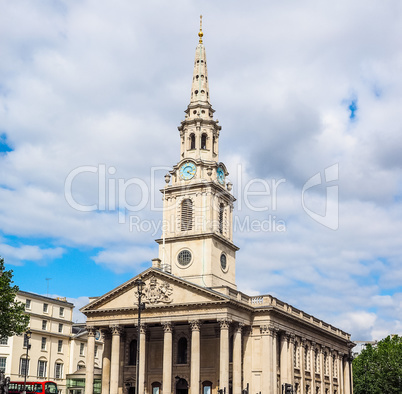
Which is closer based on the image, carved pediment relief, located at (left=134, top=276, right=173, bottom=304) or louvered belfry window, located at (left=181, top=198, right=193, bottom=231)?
carved pediment relief, located at (left=134, top=276, right=173, bottom=304)

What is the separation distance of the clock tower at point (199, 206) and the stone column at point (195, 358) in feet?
29.2

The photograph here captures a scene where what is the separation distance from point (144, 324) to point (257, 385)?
519 inches

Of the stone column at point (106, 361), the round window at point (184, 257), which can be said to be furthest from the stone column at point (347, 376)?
the stone column at point (106, 361)

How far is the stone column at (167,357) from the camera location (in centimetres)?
6188

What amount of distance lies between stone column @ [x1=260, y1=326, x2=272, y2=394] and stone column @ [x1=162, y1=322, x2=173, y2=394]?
9783mm

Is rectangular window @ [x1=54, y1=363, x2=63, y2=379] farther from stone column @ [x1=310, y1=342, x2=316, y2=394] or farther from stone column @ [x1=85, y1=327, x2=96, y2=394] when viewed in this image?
stone column @ [x1=310, y1=342, x2=316, y2=394]

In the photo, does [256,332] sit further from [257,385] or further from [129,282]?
[129,282]

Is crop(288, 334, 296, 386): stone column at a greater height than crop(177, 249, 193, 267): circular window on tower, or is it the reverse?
crop(177, 249, 193, 267): circular window on tower

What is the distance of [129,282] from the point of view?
67.1 meters

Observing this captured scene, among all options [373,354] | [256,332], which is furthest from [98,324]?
[373,354]

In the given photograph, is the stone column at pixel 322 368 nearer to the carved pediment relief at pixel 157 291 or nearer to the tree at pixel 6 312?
the carved pediment relief at pixel 157 291

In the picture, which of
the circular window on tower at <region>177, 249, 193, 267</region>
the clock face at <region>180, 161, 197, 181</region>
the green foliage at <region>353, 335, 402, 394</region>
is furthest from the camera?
the green foliage at <region>353, 335, 402, 394</region>

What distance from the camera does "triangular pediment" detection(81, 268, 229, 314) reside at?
63.4 metres

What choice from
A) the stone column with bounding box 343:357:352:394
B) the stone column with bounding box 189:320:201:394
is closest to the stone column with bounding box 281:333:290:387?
the stone column with bounding box 189:320:201:394
